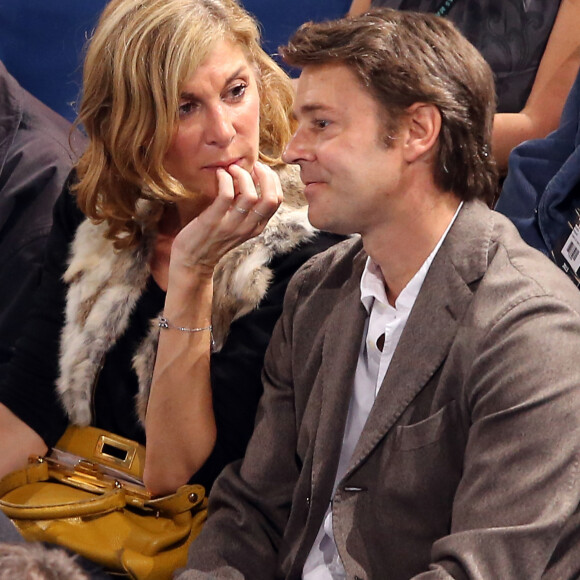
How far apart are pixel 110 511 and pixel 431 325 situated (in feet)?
2.59

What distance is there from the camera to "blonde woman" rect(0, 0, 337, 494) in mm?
1908

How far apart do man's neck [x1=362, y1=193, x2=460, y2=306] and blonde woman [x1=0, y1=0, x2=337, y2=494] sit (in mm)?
367

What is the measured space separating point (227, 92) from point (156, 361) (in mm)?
541

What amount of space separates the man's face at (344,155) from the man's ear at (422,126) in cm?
2

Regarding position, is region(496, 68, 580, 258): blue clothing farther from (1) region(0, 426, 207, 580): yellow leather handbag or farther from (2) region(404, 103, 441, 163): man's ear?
(1) region(0, 426, 207, 580): yellow leather handbag

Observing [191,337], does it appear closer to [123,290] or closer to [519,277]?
[123,290]

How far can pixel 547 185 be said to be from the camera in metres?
1.91

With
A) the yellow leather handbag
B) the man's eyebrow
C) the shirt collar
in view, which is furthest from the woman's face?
the yellow leather handbag

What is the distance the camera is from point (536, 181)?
196 centimetres

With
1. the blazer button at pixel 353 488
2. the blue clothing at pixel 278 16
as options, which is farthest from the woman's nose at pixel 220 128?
the blue clothing at pixel 278 16

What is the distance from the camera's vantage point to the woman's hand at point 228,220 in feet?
6.15

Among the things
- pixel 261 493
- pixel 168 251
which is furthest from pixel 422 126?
pixel 168 251

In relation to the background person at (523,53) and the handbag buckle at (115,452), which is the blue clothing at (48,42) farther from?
the handbag buckle at (115,452)

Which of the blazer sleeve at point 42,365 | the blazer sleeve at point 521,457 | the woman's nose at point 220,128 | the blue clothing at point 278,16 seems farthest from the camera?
the blue clothing at point 278,16
